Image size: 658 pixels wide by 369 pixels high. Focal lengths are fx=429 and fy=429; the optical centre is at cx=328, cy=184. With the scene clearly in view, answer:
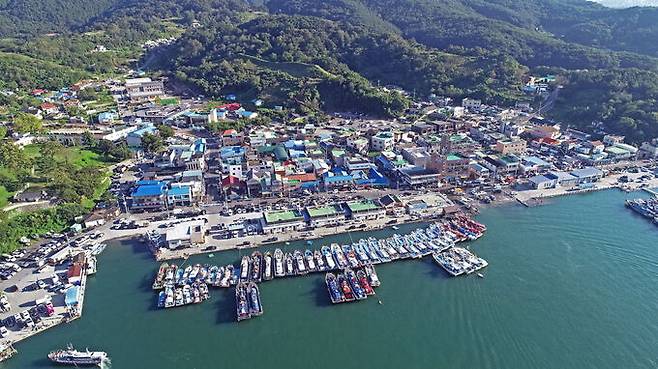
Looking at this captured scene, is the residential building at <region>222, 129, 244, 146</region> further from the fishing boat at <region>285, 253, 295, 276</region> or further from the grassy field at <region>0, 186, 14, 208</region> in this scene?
the fishing boat at <region>285, 253, 295, 276</region>

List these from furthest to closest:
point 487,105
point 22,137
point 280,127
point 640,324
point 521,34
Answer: point 521,34 → point 487,105 → point 280,127 → point 22,137 → point 640,324

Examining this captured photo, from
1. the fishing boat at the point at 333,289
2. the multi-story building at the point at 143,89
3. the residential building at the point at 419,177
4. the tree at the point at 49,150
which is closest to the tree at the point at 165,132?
the tree at the point at 49,150

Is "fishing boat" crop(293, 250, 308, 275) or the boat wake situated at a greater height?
"fishing boat" crop(293, 250, 308, 275)

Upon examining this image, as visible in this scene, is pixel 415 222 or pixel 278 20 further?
pixel 278 20

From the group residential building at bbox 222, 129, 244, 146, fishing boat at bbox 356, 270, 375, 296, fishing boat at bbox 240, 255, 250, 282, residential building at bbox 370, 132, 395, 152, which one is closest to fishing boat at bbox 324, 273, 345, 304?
fishing boat at bbox 356, 270, 375, 296

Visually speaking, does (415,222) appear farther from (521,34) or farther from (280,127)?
(521,34)

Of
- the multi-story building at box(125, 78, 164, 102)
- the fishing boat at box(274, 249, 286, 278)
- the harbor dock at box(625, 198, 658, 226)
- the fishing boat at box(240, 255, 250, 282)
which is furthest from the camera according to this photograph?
the multi-story building at box(125, 78, 164, 102)

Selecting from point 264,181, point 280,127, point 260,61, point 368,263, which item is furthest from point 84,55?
point 368,263
